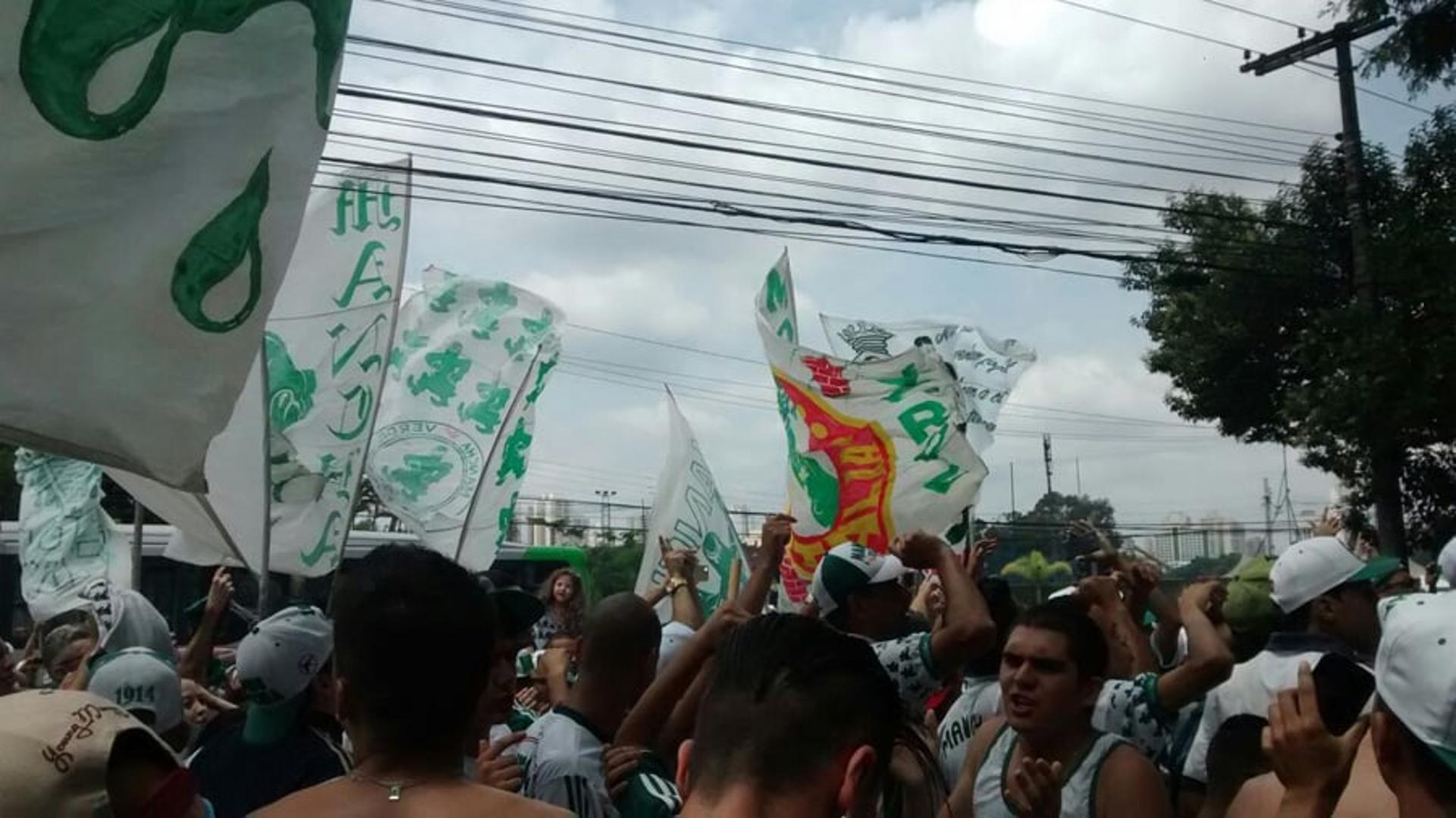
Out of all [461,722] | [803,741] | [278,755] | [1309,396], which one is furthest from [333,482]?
[1309,396]

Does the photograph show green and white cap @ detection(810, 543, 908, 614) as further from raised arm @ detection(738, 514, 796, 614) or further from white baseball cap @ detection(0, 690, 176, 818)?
white baseball cap @ detection(0, 690, 176, 818)

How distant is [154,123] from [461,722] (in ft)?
4.09

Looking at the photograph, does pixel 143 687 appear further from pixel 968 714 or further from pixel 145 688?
pixel 968 714

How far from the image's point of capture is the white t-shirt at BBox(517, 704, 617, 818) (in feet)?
10.3

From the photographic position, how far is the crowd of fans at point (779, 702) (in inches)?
72.6

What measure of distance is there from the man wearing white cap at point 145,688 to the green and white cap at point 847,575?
178 centimetres

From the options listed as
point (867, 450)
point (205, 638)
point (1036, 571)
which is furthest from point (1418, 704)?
point (1036, 571)

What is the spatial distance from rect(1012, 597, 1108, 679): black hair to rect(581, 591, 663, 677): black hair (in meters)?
0.95

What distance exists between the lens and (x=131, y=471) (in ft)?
8.65

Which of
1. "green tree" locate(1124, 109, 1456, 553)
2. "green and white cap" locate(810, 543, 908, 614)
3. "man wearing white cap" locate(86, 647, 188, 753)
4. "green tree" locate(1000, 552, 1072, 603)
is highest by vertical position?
"green tree" locate(1124, 109, 1456, 553)

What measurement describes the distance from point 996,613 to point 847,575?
3.40 ft

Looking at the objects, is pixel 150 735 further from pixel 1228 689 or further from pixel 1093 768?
pixel 1228 689

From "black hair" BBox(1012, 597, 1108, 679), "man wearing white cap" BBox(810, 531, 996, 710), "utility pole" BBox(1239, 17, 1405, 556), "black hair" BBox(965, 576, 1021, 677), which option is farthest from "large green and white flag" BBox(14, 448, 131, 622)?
"utility pole" BBox(1239, 17, 1405, 556)

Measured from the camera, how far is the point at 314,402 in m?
7.07
